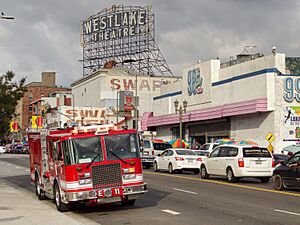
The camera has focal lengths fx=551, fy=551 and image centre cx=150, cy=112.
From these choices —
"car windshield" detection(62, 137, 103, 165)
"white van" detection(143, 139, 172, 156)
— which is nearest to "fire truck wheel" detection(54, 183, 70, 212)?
"car windshield" detection(62, 137, 103, 165)

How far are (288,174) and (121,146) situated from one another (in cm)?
798

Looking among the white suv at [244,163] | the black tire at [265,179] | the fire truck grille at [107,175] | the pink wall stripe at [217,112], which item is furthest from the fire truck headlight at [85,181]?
the pink wall stripe at [217,112]

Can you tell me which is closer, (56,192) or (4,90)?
(56,192)

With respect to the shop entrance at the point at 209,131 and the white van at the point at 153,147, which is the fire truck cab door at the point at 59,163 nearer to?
the white van at the point at 153,147

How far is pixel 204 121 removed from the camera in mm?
54531

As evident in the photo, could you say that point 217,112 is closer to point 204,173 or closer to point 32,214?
point 204,173

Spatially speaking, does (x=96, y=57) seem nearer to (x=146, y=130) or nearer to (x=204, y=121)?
(x=146, y=130)

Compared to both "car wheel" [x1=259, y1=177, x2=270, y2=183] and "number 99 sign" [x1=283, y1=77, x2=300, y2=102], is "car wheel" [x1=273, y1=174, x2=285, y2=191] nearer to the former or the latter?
"car wheel" [x1=259, y1=177, x2=270, y2=183]

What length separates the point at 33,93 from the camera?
151 metres

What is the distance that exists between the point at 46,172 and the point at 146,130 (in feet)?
170

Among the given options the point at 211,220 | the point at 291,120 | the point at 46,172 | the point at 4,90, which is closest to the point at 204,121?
the point at 291,120

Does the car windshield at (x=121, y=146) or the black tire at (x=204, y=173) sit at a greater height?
the car windshield at (x=121, y=146)

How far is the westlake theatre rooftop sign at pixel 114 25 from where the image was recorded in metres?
82.0

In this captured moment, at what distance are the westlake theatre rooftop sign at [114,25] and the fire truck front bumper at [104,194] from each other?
68732mm
